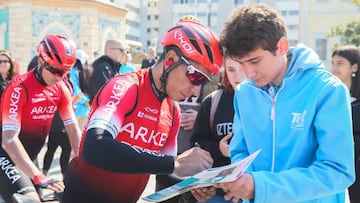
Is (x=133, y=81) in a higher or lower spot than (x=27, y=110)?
higher

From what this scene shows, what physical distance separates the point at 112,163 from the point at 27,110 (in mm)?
2198

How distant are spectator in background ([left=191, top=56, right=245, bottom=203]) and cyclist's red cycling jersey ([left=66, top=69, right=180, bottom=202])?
0.44 metres

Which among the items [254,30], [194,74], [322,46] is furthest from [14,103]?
[322,46]

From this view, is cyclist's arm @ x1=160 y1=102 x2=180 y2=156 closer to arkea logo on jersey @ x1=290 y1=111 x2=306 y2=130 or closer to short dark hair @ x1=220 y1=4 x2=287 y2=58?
short dark hair @ x1=220 y1=4 x2=287 y2=58

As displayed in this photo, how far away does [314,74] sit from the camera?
2.18 m

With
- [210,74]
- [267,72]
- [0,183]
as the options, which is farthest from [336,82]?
[0,183]

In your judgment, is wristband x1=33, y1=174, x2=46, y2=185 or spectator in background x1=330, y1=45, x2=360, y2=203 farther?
spectator in background x1=330, y1=45, x2=360, y2=203

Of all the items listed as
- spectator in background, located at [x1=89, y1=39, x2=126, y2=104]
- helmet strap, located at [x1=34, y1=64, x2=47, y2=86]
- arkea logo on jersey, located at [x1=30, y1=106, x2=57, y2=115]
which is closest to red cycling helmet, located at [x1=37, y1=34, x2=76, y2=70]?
helmet strap, located at [x1=34, y1=64, x2=47, y2=86]

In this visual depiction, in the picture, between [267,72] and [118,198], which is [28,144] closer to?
[118,198]

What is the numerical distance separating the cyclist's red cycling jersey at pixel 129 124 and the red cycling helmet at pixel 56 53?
1449 millimetres

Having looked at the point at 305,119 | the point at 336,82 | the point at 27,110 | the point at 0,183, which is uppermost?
the point at 336,82

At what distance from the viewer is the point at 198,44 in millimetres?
2588

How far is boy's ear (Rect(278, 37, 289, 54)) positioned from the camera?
2.16 metres

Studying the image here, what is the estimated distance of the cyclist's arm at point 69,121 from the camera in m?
4.11
